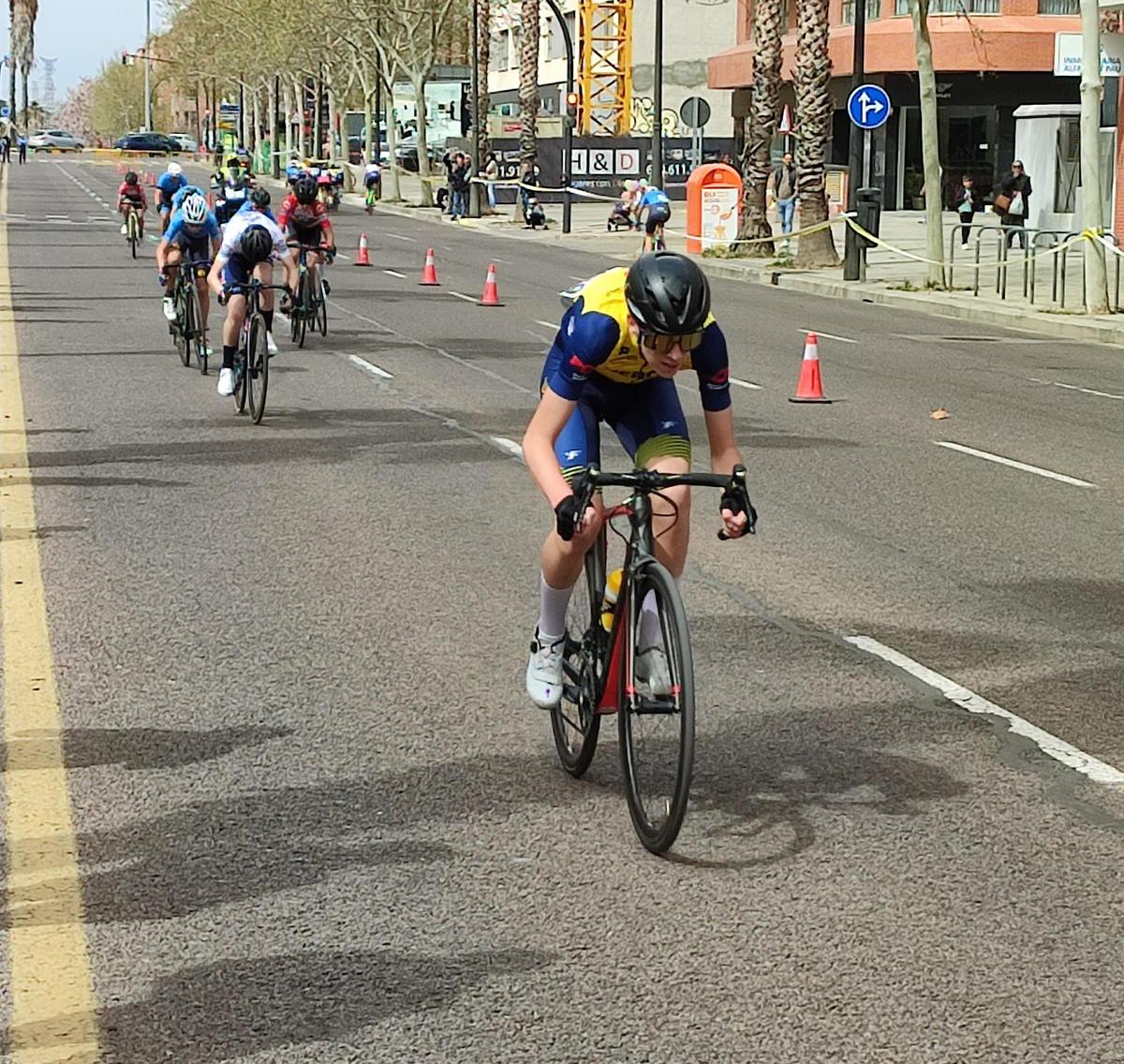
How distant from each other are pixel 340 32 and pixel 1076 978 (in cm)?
7000

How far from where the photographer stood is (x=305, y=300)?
20953 mm

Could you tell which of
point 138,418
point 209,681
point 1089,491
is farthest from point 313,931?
point 138,418

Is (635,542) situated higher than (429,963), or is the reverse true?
(635,542)

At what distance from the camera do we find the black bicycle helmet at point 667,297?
17.7ft

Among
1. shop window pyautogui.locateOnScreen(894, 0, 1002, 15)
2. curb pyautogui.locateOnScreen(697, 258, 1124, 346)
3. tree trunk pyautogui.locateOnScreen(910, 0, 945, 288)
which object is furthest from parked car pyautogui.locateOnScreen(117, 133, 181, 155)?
tree trunk pyautogui.locateOnScreen(910, 0, 945, 288)

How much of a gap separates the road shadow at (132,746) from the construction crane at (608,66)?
7800cm

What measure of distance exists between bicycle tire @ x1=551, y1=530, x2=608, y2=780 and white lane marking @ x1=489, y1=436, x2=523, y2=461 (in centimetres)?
721

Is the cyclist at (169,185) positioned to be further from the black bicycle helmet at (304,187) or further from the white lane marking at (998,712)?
the white lane marking at (998,712)

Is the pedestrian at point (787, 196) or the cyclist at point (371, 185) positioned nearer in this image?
the pedestrian at point (787, 196)

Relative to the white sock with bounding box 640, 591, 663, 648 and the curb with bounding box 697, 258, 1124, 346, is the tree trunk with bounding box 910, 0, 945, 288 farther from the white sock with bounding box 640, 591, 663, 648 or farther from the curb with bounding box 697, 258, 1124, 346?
the white sock with bounding box 640, 591, 663, 648

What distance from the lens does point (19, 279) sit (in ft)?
98.7

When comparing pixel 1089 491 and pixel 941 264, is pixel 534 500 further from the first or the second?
pixel 941 264

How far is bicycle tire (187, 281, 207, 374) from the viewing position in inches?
709

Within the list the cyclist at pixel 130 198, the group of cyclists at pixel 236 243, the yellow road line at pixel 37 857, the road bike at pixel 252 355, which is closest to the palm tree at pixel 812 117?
the cyclist at pixel 130 198
